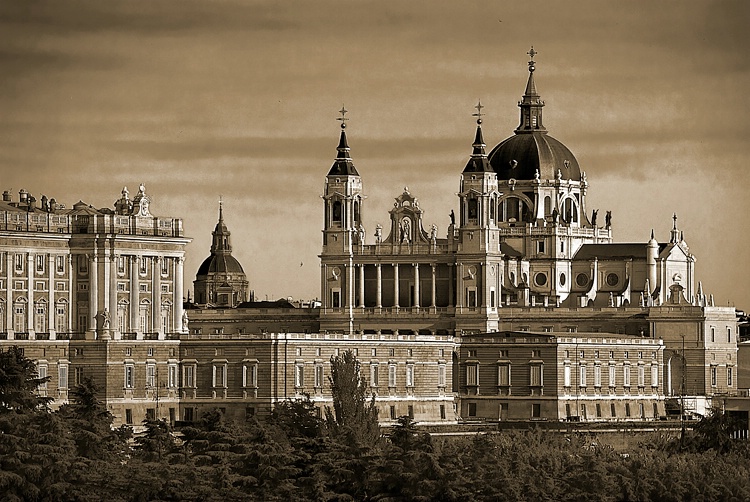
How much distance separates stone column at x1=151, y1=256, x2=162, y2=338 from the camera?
16400 centimetres

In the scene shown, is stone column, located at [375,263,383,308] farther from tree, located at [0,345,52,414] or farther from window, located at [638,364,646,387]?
tree, located at [0,345,52,414]

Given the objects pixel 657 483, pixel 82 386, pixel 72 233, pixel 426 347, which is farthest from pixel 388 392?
pixel 657 483

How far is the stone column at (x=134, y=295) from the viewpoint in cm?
16300

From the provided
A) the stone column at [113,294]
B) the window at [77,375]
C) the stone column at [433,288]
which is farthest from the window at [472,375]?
the window at [77,375]

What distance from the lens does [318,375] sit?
166750 millimetres

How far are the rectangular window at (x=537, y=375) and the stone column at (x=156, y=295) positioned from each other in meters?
22.3

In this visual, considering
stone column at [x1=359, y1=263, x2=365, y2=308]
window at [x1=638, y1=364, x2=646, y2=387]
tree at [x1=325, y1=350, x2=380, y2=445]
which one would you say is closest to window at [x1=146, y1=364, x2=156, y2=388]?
tree at [x1=325, y1=350, x2=380, y2=445]

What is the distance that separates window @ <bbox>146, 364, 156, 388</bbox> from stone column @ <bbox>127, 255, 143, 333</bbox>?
1.92m

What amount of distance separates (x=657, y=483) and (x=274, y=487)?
1496 centimetres

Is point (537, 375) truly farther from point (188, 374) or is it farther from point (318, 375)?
point (188, 374)

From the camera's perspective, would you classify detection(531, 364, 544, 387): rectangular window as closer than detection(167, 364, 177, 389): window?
No

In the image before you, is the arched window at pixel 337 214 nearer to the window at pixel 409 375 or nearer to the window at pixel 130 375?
Answer: the window at pixel 409 375

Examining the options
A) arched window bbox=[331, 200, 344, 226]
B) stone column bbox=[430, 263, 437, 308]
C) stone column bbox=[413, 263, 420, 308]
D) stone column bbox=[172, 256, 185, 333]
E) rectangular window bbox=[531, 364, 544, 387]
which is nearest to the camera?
stone column bbox=[172, 256, 185, 333]

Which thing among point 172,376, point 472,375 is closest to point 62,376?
point 172,376
